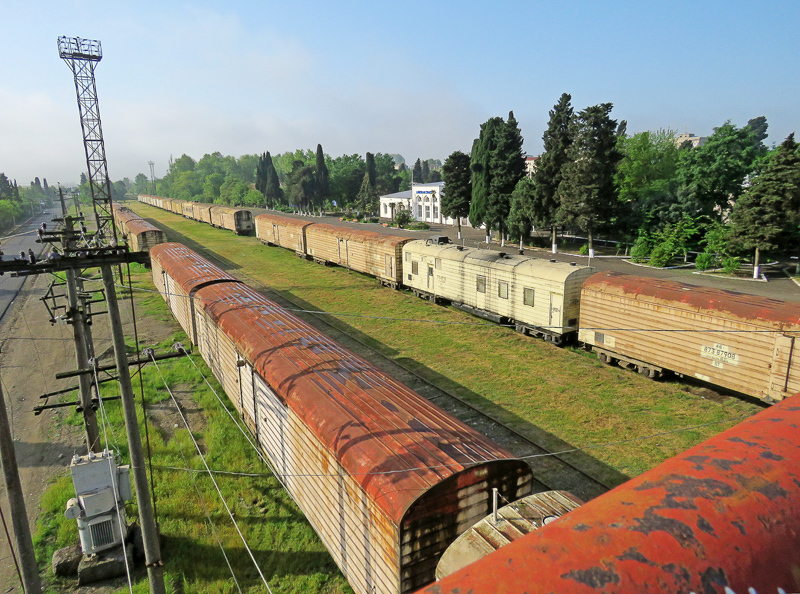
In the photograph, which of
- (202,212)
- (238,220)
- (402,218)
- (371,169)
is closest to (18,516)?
(238,220)

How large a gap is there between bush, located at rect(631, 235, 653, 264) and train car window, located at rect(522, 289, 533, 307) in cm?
1975

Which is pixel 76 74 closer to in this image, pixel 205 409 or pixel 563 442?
pixel 205 409

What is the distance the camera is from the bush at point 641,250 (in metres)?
36.1

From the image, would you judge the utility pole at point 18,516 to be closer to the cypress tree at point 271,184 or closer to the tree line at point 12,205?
the tree line at point 12,205

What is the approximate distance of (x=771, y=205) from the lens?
27734mm

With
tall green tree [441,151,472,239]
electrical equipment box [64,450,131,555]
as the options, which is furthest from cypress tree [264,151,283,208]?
electrical equipment box [64,450,131,555]

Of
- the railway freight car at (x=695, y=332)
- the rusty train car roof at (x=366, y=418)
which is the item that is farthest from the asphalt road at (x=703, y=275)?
the rusty train car roof at (x=366, y=418)

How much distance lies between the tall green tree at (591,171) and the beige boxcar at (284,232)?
2208 centimetres

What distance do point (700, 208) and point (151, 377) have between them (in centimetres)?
3641

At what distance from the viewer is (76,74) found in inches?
1282

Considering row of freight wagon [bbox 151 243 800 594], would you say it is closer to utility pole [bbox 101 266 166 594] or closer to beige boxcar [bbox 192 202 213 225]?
utility pole [bbox 101 266 166 594]

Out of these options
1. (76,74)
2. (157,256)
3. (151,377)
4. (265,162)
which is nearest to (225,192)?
(265,162)

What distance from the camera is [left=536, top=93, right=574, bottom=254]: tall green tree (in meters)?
38.7

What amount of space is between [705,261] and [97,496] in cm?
3541
